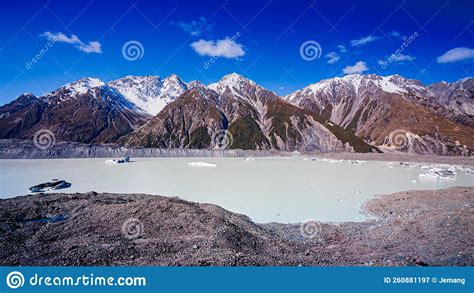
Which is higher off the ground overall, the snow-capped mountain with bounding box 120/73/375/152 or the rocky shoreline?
the snow-capped mountain with bounding box 120/73/375/152

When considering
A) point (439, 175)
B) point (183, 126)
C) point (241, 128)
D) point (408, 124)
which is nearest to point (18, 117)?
point (183, 126)

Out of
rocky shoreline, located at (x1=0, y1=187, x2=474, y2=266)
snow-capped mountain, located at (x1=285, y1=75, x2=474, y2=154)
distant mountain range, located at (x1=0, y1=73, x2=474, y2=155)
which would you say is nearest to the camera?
rocky shoreline, located at (x1=0, y1=187, x2=474, y2=266)

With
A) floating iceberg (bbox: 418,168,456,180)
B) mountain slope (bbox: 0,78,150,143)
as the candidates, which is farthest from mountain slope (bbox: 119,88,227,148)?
floating iceberg (bbox: 418,168,456,180)

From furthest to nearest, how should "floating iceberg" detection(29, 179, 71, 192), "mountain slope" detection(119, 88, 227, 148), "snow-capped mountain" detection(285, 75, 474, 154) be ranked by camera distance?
"mountain slope" detection(119, 88, 227, 148) → "snow-capped mountain" detection(285, 75, 474, 154) → "floating iceberg" detection(29, 179, 71, 192)

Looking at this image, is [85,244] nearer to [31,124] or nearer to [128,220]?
[128,220]

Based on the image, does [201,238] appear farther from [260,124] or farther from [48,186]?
[260,124]

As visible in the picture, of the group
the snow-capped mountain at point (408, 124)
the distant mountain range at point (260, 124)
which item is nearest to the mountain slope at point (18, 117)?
the distant mountain range at point (260, 124)

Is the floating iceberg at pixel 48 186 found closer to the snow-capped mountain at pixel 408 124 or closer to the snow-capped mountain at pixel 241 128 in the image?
the snow-capped mountain at pixel 241 128

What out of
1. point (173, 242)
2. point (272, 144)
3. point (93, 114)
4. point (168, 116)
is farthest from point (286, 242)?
point (93, 114)

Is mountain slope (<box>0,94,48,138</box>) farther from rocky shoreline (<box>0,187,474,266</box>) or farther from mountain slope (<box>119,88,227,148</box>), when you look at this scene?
rocky shoreline (<box>0,187,474,266</box>)
